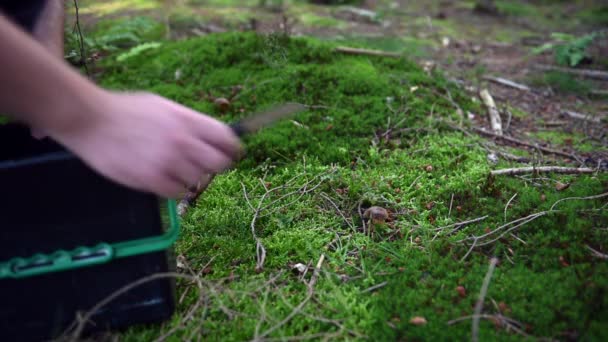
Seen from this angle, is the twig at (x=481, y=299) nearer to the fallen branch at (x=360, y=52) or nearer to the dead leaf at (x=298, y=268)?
the dead leaf at (x=298, y=268)

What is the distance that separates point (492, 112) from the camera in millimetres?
3990

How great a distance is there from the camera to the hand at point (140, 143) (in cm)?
124

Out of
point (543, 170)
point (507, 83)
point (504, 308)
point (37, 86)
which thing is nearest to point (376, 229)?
point (504, 308)

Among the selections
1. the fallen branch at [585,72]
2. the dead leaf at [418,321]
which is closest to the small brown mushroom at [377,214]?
the dead leaf at [418,321]

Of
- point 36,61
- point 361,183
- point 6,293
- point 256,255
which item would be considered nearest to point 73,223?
point 6,293

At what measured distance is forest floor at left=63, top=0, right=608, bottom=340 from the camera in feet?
5.91

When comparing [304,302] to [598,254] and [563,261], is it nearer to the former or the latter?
[563,261]

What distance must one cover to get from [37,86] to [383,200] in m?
1.94

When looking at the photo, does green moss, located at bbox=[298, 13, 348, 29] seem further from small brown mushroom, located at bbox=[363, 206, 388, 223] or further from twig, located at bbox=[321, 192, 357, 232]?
small brown mushroom, located at bbox=[363, 206, 388, 223]

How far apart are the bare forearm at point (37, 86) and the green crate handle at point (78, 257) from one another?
1.85 feet

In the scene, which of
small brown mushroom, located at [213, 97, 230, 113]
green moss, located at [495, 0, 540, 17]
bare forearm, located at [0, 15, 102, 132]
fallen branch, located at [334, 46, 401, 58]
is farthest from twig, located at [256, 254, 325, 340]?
green moss, located at [495, 0, 540, 17]

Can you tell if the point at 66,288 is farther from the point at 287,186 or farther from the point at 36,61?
the point at 287,186

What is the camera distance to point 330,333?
69.3 inches

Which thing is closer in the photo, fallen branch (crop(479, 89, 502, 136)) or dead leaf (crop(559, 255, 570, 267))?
dead leaf (crop(559, 255, 570, 267))
